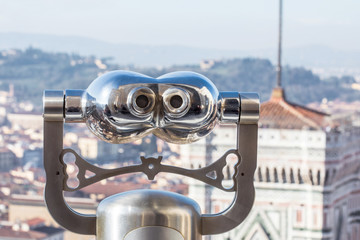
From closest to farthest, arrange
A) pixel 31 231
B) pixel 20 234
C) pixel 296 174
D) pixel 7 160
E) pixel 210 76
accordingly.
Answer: pixel 296 174 → pixel 20 234 → pixel 31 231 → pixel 210 76 → pixel 7 160

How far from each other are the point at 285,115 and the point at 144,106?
844 centimetres

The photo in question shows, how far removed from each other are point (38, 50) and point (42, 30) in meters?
2.88

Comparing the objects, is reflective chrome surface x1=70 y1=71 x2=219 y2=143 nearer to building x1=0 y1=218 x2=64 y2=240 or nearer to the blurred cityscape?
the blurred cityscape

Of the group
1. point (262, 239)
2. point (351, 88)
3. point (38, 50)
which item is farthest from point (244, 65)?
point (262, 239)

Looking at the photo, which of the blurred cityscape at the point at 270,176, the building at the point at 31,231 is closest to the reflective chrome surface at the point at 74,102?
the blurred cityscape at the point at 270,176

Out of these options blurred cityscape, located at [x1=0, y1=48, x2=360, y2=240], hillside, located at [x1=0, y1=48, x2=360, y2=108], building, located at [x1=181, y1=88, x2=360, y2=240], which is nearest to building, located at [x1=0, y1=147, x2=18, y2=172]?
blurred cityscape, located at [x1=0, y1=48, x2=360, y2=240]

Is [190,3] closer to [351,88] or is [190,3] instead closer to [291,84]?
[291,84]

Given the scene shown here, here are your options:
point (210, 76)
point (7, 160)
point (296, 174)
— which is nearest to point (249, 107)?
point (296, 174)

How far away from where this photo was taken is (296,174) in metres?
8.80

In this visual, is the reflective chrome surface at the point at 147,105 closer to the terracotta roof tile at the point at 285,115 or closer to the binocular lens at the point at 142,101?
the binocular lens at the point at 142,101

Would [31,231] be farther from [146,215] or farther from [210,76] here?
[146,215]

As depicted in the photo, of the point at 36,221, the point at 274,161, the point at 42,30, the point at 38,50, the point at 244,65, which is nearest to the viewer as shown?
the point at 274,161

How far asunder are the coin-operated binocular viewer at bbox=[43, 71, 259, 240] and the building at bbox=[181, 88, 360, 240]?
7.45m

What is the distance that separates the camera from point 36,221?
1016 cm
